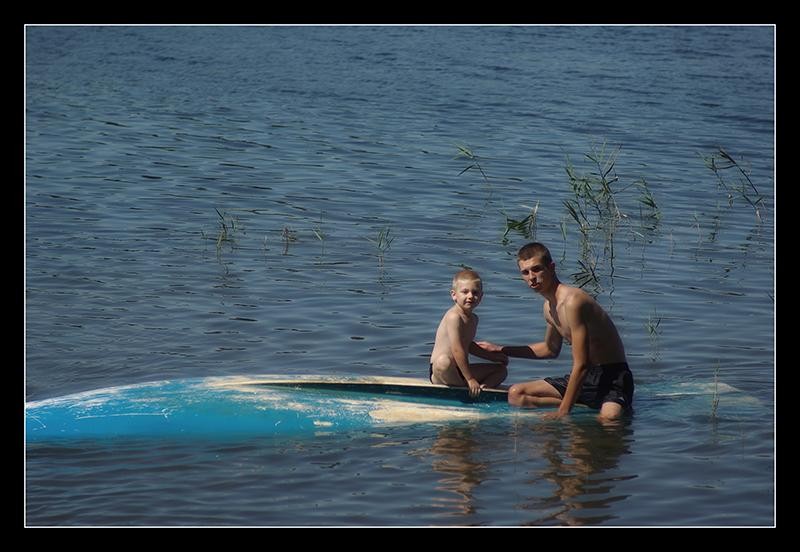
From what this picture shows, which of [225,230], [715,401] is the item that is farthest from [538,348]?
[225,230]

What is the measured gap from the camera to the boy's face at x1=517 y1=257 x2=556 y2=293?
23.2 feet

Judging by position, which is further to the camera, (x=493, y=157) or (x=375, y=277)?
(x=493, y=157)

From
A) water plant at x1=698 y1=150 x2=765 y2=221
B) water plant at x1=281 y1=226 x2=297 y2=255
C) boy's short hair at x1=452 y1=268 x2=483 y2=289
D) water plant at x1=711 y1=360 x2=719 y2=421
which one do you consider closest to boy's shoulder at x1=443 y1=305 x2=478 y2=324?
boy's short hair at x1=452 y1=268 x2=483 y2=289

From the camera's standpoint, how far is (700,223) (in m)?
12.1

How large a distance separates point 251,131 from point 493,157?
320 centimetres

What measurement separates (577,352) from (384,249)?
4.26 meters

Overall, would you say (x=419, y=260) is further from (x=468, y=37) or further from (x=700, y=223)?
(x=468, y=37)

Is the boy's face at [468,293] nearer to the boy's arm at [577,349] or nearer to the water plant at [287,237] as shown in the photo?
the boy's arm at [577,349]

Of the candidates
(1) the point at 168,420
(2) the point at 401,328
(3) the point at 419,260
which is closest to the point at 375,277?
(3) the point at 419,260

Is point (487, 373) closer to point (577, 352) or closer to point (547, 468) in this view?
point (577, 352)

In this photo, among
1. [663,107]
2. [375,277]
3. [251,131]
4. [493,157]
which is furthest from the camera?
[663,107]

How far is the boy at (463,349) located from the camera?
7.13 metres

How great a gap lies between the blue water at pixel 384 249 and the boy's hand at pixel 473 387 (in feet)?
0.85

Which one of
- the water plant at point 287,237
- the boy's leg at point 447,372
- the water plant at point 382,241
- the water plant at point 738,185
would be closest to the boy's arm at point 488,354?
the boy's leg at point 447,372
